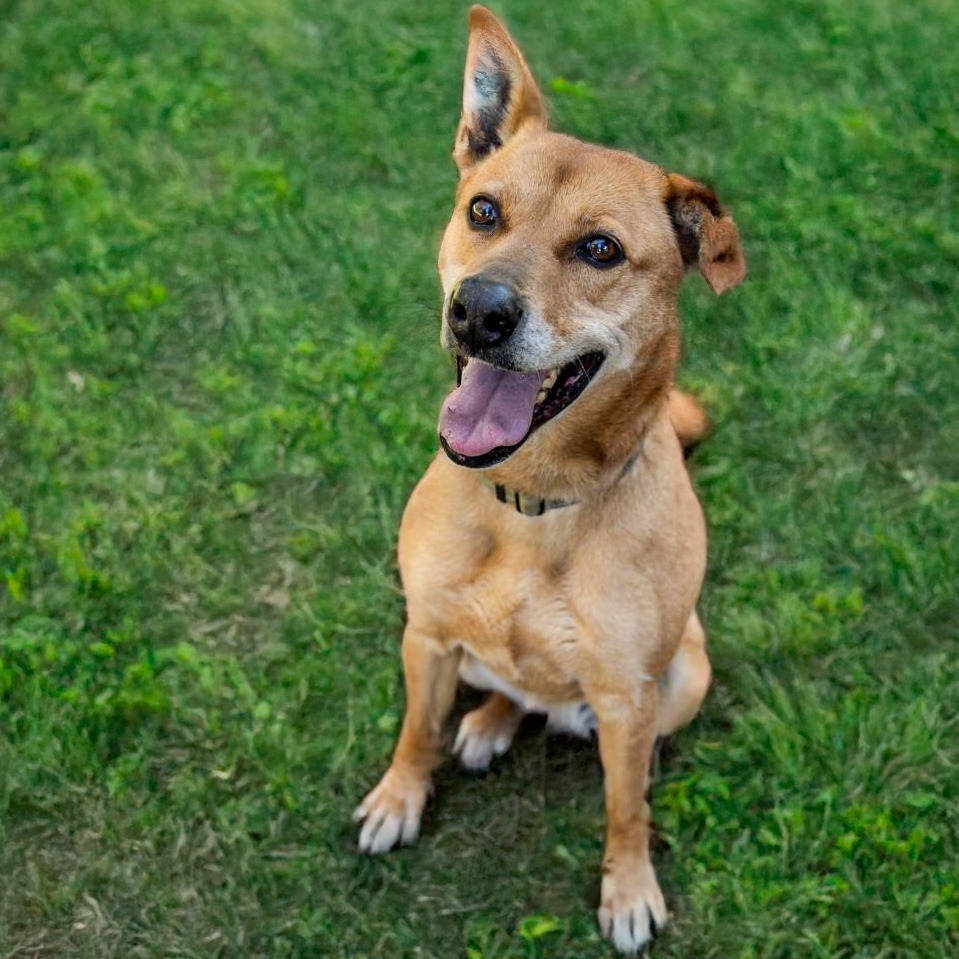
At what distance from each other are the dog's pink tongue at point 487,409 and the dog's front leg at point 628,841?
98cm

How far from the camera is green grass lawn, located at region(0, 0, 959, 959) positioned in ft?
13.4

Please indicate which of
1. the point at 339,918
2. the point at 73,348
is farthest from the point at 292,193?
the point at 339,918

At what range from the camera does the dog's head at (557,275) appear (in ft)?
10.0

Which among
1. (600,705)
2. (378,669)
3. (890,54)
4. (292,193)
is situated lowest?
(378,669)

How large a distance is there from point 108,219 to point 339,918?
3589mm

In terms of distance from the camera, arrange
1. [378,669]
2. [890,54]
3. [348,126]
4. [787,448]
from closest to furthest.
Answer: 1. [378,669]
2. [787,448]
3. [348,126]
4. [890,54]

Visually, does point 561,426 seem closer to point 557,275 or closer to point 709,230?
point 557,275

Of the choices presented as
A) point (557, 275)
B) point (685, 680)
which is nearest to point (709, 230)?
point (557, 275)

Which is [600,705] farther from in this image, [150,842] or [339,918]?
[150,842]

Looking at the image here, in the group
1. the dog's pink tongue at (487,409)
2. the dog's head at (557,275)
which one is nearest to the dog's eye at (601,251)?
the dog's head at (557,275)

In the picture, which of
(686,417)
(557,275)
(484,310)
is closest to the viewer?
(484,310)

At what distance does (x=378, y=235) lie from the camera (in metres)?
5.85

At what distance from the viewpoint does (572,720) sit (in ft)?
13.9

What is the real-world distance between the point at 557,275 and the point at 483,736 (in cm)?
187
